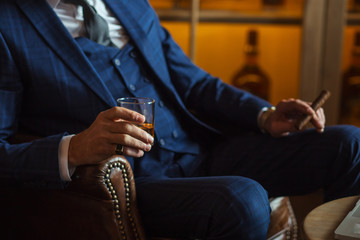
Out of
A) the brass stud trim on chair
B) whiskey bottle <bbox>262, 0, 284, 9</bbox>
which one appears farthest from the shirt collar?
whiskey bottle <bbox>262, 0, 284, 9</bbox>

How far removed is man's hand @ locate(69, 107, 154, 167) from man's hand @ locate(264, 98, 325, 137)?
1.65 feet

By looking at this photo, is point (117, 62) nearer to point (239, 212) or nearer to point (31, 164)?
point (31, 164)

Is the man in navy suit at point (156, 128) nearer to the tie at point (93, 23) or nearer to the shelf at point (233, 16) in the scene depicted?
the tie at point (93, 23)

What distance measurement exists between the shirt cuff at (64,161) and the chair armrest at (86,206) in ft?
0.05

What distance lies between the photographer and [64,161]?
99 cm

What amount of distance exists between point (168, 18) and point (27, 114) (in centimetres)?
133

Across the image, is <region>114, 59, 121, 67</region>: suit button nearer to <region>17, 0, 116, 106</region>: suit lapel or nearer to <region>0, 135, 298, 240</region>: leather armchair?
<region>17, 0, 116, 106</region>: suit lapel

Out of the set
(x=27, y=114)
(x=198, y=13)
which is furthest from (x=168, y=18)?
(x=27, y=114)

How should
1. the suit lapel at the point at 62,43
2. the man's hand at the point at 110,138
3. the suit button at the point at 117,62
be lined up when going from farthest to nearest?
the suit button at the point at 117,62 → the suit lapel at the point at 62,43 → the man's hand at the point at 110,138

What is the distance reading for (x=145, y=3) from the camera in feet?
4.77

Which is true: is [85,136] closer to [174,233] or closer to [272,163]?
[174,233]

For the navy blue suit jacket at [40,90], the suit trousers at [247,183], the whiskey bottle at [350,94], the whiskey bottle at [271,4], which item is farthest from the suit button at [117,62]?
the whiskey bottle at [350,94]

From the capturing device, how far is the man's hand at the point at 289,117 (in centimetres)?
128

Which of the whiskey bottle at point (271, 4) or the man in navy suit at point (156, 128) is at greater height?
the whiskey bottle at point (271, 4)
